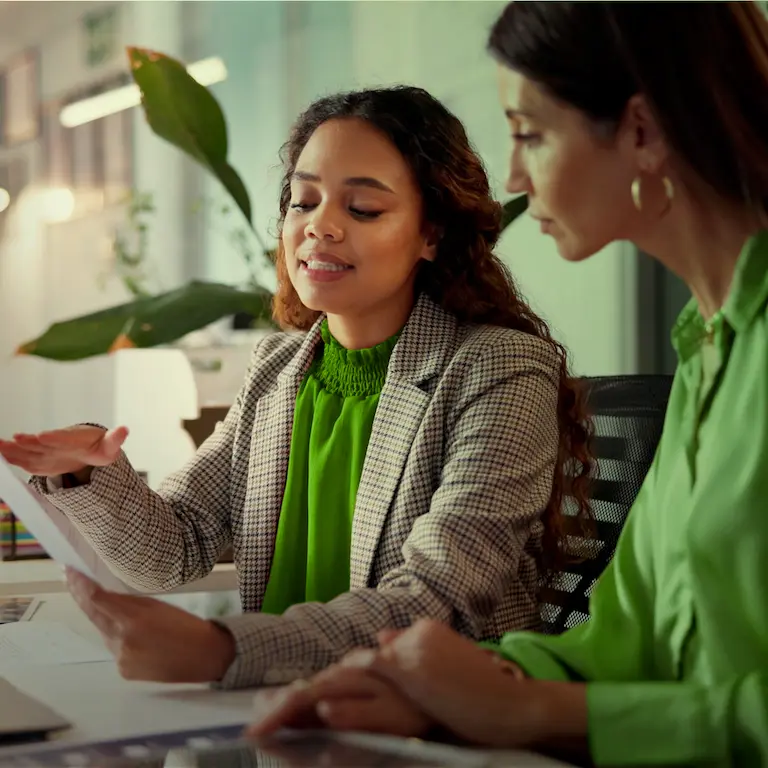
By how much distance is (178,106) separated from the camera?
7.63 ft

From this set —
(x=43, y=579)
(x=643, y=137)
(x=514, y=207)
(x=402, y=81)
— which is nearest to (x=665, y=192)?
(x=643, y=137)

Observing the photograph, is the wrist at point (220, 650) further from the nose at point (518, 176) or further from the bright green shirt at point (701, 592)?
the nose at point (518, 176)

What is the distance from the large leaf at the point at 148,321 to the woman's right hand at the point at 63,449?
0.80 meters

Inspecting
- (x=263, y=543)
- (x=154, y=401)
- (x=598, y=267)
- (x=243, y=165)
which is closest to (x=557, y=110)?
(x=263, y=543)

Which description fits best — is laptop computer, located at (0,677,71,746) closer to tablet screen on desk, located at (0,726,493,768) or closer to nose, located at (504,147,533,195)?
tablet screen on desk, located at (0,726,493,768)

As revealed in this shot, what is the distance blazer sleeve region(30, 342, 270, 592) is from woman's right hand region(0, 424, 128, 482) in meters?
0.04

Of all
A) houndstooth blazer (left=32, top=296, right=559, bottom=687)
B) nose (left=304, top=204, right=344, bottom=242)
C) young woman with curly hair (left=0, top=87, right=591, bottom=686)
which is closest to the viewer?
houndstooth blazer (left=32, top=296, right=559, bottom=687)

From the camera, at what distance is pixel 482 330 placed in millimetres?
1404

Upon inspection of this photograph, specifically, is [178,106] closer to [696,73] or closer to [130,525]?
[130,525]

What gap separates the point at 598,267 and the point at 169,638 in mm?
2771

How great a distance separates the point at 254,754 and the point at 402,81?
3.17m

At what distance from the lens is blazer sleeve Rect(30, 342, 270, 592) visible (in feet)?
4.64

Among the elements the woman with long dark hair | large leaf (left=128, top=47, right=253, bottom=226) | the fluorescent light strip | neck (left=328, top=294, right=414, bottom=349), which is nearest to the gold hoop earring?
the woman with long dark hair

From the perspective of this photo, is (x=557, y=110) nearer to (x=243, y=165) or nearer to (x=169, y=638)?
(x=169, y=638)
